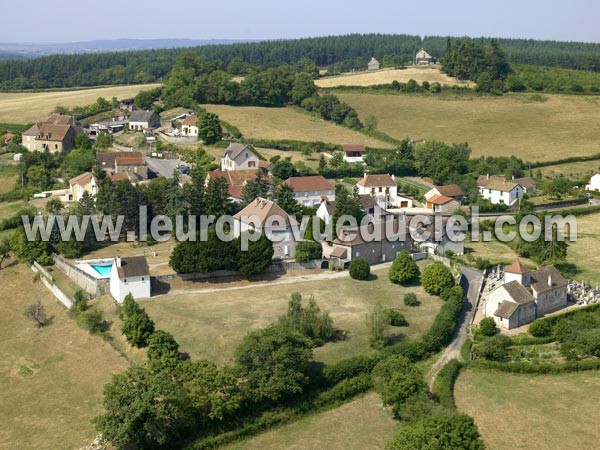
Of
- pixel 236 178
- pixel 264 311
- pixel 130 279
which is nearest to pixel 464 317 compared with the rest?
pixel 264 311

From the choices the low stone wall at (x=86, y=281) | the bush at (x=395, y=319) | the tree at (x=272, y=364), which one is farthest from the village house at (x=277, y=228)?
the tree at (x=272, y=364)

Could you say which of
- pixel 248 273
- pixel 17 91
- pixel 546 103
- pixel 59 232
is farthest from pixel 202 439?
pixel 17 91

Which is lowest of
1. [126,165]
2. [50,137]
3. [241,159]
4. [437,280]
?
[437,280]

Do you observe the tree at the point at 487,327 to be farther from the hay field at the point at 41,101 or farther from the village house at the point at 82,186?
the hay field at the point at 41,101

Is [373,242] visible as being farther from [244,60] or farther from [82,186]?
[244,60]

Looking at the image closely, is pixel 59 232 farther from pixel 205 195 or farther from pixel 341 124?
pixel 341 124

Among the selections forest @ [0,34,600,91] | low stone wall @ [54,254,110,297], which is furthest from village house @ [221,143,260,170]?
forest @ [0,34,600,91]
